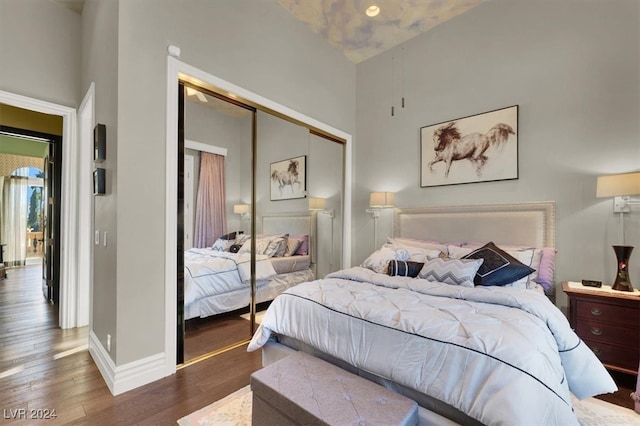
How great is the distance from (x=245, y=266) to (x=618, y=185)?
3328 millimetres

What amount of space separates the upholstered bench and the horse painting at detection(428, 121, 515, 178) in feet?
9.18

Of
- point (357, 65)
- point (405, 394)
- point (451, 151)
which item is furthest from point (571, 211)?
point (357, 65)

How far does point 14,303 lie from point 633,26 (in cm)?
754

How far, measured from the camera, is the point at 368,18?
11.2ft

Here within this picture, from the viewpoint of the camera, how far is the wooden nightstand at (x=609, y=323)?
2143 millimetres

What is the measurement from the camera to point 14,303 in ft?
12.8

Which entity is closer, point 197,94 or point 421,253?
point 197,94

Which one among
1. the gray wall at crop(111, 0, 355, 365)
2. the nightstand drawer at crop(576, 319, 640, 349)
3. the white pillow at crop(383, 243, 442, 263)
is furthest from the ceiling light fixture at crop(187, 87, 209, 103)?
the nightstand drawer at crop(576, 319, 640, 349)

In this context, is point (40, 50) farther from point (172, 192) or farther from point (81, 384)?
point (81, 384)

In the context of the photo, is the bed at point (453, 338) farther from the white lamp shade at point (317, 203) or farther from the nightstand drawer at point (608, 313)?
the white lamp shade at point (317, 203)

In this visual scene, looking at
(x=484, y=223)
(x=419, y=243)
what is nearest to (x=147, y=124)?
(x=419, y=243)

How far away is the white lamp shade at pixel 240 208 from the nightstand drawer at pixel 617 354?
3123 millimetres

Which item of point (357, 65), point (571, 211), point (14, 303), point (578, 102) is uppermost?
point (357, 65)

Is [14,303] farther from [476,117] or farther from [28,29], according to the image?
[476,117]
